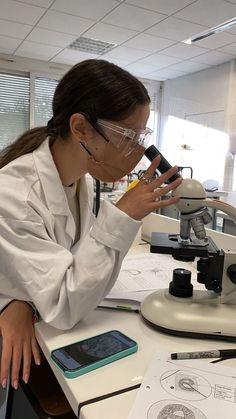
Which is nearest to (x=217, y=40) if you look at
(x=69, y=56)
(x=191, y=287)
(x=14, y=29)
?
(x=69, y=56)

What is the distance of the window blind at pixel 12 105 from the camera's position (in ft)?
17.7

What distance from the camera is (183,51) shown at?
15.0 feet

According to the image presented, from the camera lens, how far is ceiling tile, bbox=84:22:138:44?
3.80 m

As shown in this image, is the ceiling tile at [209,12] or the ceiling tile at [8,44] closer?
the ceiling tile at [209,12]

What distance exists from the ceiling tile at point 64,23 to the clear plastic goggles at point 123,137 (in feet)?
10.5

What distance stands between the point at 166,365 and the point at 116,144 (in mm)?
518

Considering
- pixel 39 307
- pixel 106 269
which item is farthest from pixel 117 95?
pixel 39 307

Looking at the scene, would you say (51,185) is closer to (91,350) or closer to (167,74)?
(91,350)

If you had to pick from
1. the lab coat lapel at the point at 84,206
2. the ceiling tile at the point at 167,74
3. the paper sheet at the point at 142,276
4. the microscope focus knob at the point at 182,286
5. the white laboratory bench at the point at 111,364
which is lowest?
the white laboratory bench at the point at 111,364

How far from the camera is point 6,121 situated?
5.45 metres

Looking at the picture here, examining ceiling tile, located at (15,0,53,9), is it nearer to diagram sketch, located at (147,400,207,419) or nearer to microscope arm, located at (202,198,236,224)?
microscope arm, located at (202,198,236,224)

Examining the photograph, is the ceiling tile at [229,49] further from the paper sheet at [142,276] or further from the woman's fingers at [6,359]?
the woman's fingers at [6,359]

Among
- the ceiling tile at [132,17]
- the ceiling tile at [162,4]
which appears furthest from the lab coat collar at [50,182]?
the ceiling tile at [132,17]

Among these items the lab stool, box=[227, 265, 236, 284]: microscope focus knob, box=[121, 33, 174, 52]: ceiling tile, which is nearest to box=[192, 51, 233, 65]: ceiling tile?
box=[121, 33, 174, 52]: ceiling tile
